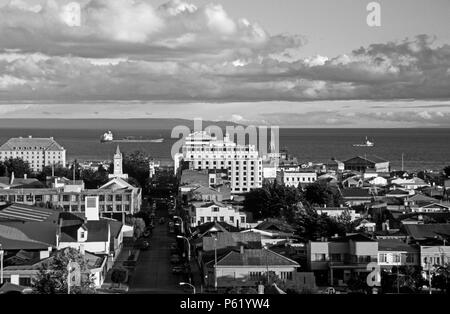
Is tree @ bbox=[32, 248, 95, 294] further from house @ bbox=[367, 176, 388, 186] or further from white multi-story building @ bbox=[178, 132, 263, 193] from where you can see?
house @ bbox=[367, 176, 388, 186]

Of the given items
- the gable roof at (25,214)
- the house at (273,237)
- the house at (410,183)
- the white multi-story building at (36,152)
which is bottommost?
the house at (273,237)

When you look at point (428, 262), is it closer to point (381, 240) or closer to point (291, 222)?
point (381, 240)

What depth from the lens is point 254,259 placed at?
34.4 ft

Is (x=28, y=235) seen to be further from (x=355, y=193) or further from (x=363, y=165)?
(x=363, y=165)

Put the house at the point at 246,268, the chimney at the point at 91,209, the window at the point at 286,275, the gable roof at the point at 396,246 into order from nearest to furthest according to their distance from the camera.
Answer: the house at the point at 246,268
the window at the point at 286,275
the gable roof at the point at 396,246
the chimney at the point at 91,209

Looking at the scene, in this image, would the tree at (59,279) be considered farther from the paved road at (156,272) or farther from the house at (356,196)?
the house at (356,196)

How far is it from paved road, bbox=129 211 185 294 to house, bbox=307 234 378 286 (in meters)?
1.94

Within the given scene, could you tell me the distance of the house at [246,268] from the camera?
33.4ft

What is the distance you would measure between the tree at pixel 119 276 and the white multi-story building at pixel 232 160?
55.6 feet

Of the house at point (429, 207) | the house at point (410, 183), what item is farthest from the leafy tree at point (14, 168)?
the house at point (429, 207)

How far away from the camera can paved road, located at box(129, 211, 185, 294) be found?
10.2 metres

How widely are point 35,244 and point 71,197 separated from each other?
8.52m
